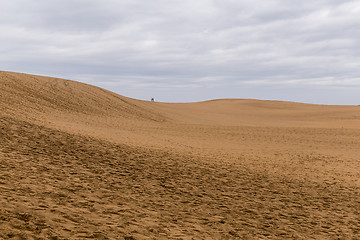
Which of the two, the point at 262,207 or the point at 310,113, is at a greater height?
the point at 310,113

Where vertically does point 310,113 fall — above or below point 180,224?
above

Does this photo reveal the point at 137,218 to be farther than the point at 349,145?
No

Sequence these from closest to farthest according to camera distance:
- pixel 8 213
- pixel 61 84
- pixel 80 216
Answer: pixel 8 213
pixel 80 216
pixel 61 84

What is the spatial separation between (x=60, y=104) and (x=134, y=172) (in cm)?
2048

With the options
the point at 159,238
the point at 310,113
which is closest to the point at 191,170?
the point at 159,238

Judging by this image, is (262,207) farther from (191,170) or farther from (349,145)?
(349,145)

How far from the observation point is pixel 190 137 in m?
21.9

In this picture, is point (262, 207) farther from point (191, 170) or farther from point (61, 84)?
point (61, 84)

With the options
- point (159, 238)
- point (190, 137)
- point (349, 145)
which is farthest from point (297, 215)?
point (349, 145)

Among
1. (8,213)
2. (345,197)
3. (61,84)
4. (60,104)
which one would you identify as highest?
(61,84)

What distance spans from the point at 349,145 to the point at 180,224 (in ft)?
60.2

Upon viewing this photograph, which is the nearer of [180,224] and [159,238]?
[159,238]

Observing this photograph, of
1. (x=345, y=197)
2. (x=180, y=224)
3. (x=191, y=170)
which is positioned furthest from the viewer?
(x=191, y=170)

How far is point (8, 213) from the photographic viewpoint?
564 centimetres
